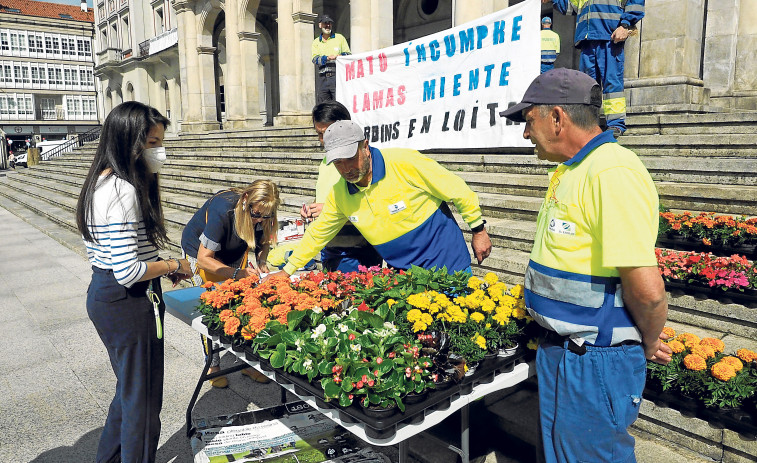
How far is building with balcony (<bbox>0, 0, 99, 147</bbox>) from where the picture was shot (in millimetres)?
60062

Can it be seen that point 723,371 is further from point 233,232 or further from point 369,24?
point 369,24

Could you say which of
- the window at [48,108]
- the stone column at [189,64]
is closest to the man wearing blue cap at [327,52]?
the stone column at [189,64]

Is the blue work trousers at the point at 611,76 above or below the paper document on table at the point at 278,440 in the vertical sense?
above

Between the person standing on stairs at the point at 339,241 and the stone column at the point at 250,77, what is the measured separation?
52.9 feet

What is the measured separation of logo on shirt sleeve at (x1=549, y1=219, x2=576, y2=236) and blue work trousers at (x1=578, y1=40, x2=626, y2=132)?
465 cm

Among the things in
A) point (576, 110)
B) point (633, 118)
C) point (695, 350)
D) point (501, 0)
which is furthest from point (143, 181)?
point (501, 0)

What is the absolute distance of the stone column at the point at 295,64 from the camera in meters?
15.2

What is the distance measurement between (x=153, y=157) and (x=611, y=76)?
5207mm

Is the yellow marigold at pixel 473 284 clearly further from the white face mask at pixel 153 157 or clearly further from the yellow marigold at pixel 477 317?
the white face mask at pixel 153 157

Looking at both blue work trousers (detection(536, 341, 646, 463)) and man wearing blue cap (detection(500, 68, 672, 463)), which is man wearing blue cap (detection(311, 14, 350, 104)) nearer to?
man wearing blue cap (detection(500, 68, 672, 463))

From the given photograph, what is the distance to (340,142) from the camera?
9.24 feet

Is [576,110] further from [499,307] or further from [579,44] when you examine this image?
[579,44]

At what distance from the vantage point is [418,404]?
193 cm

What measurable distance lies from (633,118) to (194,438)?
22.2 feet
